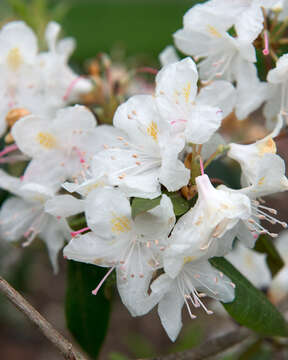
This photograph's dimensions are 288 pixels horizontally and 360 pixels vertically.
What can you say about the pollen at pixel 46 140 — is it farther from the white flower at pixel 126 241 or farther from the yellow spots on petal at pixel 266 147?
the yellow spots on petal at pixel 266 147

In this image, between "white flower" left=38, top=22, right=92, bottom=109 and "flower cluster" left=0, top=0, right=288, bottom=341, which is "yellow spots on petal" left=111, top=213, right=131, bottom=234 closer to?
"flower cluster" left=0, top=0, right=288, bottom=341

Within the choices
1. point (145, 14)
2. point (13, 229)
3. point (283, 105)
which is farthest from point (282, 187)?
point (145, 14)

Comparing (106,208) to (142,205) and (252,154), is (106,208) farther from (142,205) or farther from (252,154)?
(252,154)

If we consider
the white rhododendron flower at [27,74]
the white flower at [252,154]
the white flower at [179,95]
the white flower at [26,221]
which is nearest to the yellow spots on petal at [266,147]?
the white flower at [252,154]

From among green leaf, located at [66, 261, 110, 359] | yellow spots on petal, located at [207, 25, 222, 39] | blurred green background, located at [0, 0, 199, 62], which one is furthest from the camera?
blurred green background, located at [0, 0, 199, 62]

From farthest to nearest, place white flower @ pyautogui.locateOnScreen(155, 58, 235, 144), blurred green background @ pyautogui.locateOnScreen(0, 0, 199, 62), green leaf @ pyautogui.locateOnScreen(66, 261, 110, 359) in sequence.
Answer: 1. blurred green background @ pyautogui.locateOnScreen(0, 0, 199, 62)
2. green leaf @ pyautogui.locateOnScreen(66, 261, 110, 359)
3. white flower @ pyautogui.locateOnScreen(155, 58, 235, 144)

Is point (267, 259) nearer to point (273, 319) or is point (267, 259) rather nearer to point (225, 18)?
point (273, 319)

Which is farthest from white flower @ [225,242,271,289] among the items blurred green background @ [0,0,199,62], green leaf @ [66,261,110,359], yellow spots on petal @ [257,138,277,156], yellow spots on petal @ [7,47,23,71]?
blurred green background @ [0,0,199,62]
